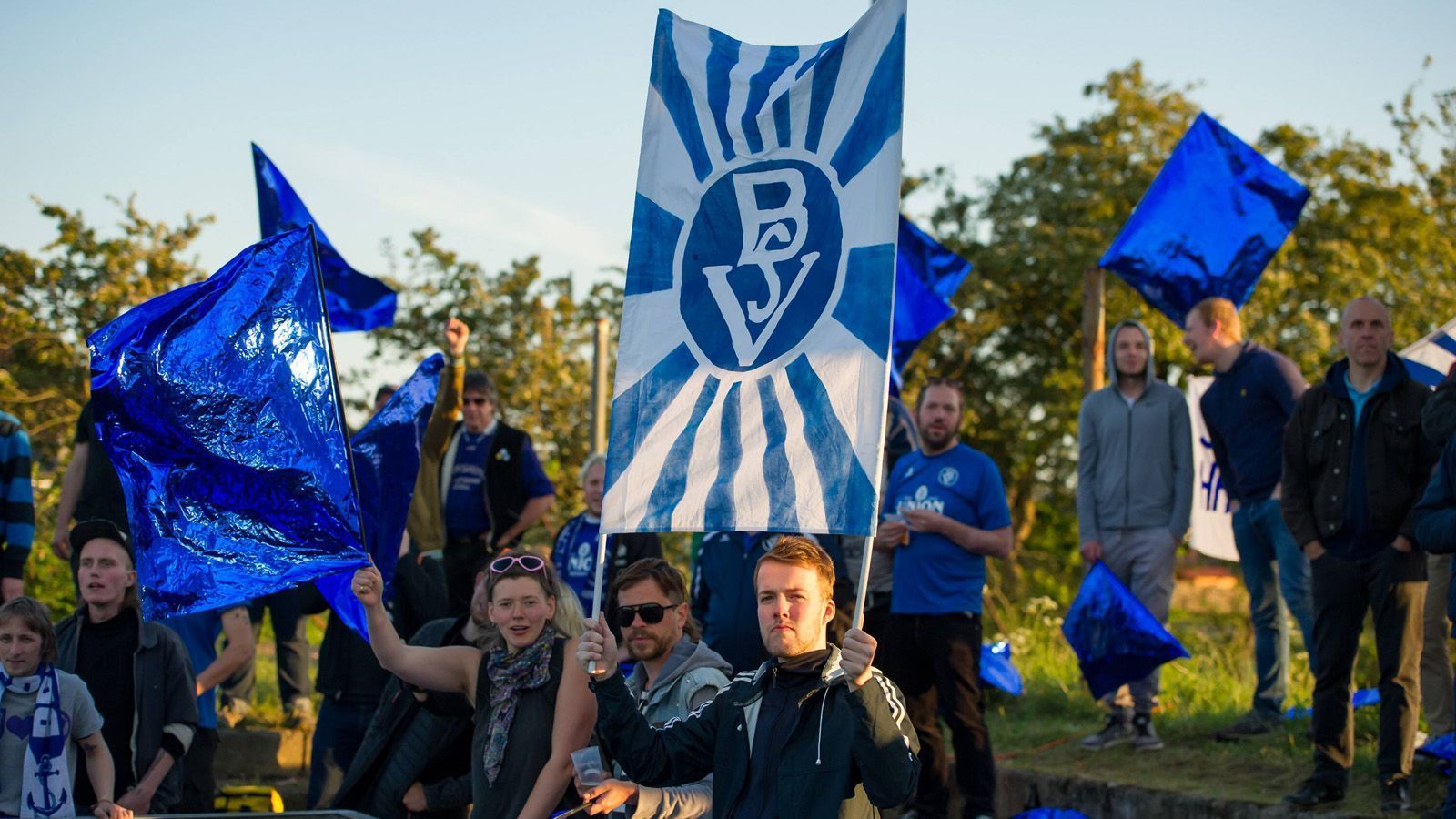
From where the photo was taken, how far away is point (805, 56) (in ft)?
16.6

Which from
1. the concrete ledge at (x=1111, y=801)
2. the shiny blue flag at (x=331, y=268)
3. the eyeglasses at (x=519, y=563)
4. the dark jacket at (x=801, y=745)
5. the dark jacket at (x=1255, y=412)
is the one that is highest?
the shiny blue flag at (x=331, y=268)

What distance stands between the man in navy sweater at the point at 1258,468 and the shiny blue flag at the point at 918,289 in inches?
68.7

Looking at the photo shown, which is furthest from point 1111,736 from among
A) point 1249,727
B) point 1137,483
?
point 1137,483

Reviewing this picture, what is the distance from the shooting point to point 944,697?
745cm

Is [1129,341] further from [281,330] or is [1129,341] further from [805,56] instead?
[281,330]

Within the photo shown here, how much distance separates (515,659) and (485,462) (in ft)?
11.6

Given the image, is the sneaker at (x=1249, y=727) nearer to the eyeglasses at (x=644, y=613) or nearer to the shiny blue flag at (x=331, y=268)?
the eyeglasses at (x=644, y=613)

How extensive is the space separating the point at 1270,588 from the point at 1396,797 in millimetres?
1845

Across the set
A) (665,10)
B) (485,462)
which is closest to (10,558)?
(485,462)

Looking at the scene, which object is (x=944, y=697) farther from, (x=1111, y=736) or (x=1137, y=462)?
(x=1137, y=462)

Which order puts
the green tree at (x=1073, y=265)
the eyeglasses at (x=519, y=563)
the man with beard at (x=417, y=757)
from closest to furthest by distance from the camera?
the eyeglasses at (x=519, y=563), the man with beard at (x=417, y=757), the green tree at (x=1073, y=265)

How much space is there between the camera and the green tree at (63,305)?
1514 centimetres

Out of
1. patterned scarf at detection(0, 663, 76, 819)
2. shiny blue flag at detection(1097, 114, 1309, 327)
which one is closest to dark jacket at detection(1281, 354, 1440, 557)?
shiny blue flag at detection(1097, 114, 1309, 327)

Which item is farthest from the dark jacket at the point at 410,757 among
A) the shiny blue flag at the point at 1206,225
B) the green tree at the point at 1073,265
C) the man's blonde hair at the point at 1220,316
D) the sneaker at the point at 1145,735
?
the green tree at the point at 1073,265
